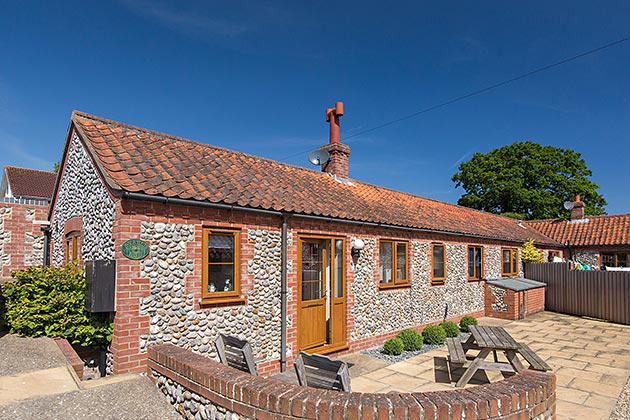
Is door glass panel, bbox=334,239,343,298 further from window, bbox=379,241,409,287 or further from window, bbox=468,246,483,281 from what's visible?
window, bbox=468,246,483,281

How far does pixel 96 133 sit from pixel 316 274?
5.43 m

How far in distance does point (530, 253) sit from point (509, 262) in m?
1.53

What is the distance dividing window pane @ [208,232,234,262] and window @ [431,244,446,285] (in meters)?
7.85

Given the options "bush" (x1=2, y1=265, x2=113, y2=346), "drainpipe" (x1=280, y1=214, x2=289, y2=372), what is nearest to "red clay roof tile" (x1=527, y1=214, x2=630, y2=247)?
"drainpipe" (x1=280, y1=214, x2=289, y2=372)

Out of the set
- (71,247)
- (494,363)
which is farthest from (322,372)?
(71,247)

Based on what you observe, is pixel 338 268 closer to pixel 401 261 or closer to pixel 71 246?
pixel 401 261

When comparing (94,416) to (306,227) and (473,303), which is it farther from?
(473,303)

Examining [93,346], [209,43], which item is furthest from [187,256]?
[209,43]

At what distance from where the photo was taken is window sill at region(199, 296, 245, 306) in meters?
6.45

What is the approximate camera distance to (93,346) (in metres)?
6.50

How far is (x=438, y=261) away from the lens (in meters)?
13.0

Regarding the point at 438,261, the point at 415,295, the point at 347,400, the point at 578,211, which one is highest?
the point at 578,211

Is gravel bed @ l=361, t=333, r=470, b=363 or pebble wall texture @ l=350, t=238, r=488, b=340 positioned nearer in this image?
gravel bed @ l=361, t=333, r=470, b=363

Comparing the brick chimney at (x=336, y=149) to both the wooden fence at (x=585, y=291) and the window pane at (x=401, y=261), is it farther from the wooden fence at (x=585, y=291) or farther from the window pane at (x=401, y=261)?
the wooden fence at (x=585, y=291)
